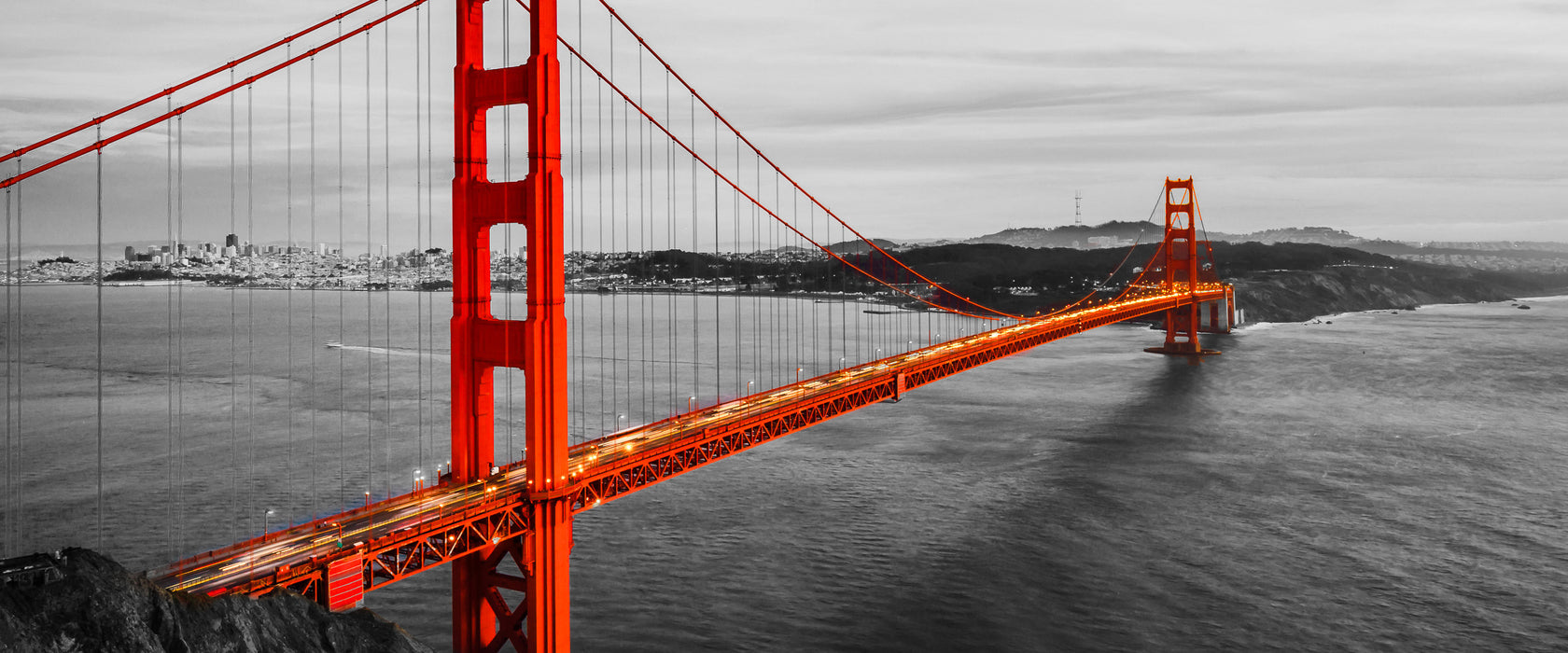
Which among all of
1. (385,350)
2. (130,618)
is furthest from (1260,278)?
(130,618)

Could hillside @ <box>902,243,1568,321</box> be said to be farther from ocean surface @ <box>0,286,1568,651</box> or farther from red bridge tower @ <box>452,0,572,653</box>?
red bridge tower @ <box>452,0,572,653</box>

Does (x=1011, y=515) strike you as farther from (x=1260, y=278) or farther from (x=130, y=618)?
(x=1260, y=278)

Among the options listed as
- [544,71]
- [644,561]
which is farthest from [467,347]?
[644,561]

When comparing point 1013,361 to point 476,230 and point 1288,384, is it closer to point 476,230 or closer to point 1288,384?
point 1288,384

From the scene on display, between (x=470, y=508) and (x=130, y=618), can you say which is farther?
(x=470, y=508)

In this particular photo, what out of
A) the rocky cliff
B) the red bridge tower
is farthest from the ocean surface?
the rocky cliff

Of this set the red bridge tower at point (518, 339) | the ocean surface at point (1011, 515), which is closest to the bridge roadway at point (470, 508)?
the red bridge tower at point (518, 339)
